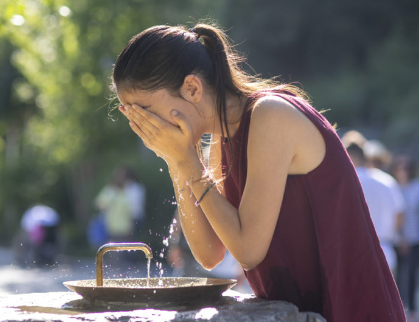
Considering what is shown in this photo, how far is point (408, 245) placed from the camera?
→ 709cm

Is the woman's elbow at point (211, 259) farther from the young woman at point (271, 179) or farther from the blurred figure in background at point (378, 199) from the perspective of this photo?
the blurred figure in background at point (378, 199)

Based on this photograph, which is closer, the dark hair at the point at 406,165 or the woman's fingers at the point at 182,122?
the woman's fingers at the point at 182,122

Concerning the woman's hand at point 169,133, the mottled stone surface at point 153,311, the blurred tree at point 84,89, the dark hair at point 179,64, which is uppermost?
the blurred tree at point 84,89

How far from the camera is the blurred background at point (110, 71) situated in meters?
14.5

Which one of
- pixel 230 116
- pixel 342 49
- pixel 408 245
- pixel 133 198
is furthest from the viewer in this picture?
pixel 342 49

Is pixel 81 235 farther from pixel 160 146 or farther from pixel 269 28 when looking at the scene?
pixel 160 146

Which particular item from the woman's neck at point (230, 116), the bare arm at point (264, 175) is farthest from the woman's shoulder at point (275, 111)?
the woman's neck at point (230, 116)


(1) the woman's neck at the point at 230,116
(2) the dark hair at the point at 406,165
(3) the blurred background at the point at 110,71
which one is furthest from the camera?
(3) the blurred background at the point at 110,71

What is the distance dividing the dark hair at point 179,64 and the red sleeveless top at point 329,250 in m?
0.16

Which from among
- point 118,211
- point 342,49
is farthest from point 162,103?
point 342,49

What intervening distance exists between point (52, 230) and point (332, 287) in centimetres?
1054

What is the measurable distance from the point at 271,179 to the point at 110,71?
12.6 meters

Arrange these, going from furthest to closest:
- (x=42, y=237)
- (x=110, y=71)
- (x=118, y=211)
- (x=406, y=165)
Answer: (x=110, y=71), (x=42, y=237), (x=118, y=211), (x=406, y=165)

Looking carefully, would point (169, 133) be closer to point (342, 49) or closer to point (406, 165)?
point (406, 165)
